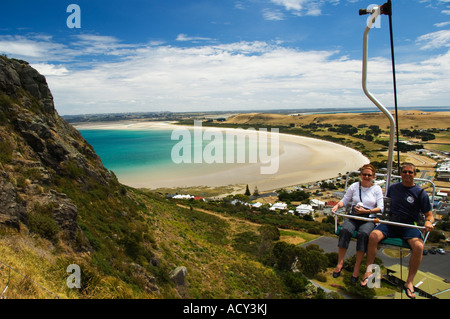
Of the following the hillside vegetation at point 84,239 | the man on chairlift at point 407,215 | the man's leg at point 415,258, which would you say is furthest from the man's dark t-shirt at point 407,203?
the hillside vegetation at point 84,239

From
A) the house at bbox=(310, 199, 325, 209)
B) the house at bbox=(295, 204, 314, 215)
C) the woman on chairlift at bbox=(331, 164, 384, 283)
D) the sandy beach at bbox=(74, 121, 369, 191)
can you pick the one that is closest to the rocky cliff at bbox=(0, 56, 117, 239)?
the woman on chairlift at bbox=(331, 164, 384, 283)

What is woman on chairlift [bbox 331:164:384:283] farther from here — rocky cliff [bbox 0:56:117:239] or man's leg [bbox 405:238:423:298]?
rocky cliff [bbox 0:56:117:239]

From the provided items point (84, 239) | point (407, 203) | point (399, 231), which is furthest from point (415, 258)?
point (84, 239)

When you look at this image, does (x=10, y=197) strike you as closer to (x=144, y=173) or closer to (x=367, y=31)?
(x=367, y=31)

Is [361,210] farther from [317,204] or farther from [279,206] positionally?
[317,204]

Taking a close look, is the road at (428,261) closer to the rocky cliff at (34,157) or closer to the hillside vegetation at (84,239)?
the hillside vegetation at (84,239)
